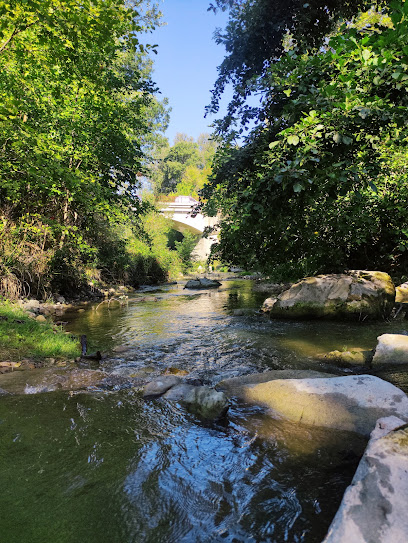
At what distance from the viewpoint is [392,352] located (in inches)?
205

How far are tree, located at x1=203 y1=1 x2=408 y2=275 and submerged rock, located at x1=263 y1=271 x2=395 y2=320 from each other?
1.72 metres

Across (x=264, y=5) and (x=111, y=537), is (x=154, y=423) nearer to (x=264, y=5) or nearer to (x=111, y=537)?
(x=111, y=537)

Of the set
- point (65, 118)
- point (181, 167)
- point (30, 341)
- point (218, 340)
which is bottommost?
point (218, 340)

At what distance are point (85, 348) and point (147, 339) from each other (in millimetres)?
1703

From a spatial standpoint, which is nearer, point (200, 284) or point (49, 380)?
point (49, 380)

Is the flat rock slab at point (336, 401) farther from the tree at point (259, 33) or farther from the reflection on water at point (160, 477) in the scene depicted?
the tree at point (259, 33)

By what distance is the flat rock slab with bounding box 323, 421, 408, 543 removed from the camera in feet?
5.24

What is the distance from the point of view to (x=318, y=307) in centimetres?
909

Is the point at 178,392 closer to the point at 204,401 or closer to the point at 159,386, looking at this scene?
the point at 159,386

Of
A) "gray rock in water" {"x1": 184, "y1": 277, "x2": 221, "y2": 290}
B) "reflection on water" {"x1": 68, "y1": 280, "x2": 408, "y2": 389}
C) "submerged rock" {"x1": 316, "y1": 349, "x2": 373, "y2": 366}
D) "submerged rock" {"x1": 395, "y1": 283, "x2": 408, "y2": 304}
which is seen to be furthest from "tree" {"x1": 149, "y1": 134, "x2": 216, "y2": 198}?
"submerged rock" {"x1": 316, "y1": 349, "x2": 373, "y2": 366}

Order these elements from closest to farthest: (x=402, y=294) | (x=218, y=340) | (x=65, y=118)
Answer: (x=218, y=340) < (x=65, y=118) < (x=402, y=294)

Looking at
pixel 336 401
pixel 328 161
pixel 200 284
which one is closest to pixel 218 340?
pixel 336 401

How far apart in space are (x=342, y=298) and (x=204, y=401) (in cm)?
640

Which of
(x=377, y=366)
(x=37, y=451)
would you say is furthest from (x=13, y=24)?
(x=377, y=366)
